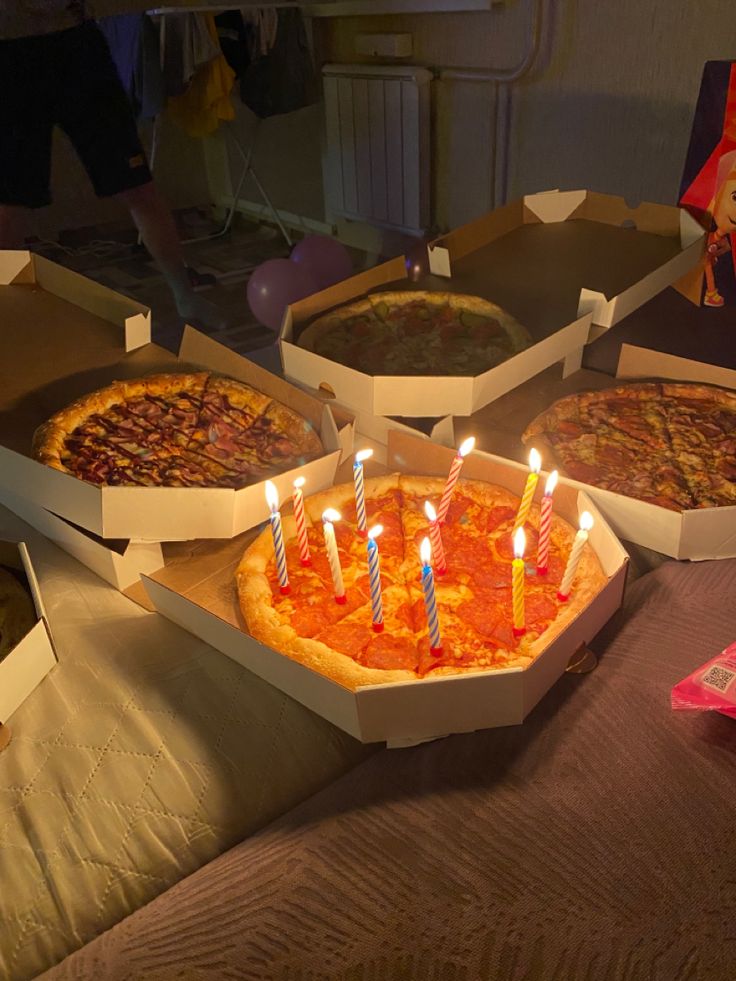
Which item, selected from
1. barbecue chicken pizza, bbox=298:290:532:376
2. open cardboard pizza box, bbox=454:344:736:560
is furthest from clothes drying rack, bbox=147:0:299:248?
open cardboard pizza box, bbox=454:344:736:560

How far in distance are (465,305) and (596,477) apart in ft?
2.39

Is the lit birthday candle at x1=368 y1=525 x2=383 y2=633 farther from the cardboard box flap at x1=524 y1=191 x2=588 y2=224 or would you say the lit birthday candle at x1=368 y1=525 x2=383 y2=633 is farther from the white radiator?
the white radiator

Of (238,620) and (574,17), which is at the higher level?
(574,17)

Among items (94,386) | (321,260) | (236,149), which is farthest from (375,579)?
(236,149)

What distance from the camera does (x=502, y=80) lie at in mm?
3383

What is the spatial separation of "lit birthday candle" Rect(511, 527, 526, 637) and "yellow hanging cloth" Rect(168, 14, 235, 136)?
3.89 metres

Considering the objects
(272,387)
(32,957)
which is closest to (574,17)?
(272,387)

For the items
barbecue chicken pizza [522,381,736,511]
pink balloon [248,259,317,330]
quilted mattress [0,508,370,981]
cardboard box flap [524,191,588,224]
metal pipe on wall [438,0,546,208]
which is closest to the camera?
quilted mattress [0,508,370,981]

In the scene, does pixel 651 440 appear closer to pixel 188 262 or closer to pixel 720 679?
pixel 720 679

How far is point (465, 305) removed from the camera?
6.64 feet

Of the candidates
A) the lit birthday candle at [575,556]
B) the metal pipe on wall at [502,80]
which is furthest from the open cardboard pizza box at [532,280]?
the metal pipe on wall at [502,80]

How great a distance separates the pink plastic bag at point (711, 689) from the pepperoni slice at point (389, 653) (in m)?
0.35

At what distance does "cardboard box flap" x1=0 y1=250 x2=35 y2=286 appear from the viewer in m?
2.18

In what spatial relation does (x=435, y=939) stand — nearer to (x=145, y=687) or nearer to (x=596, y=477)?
(x=145, y=687)
